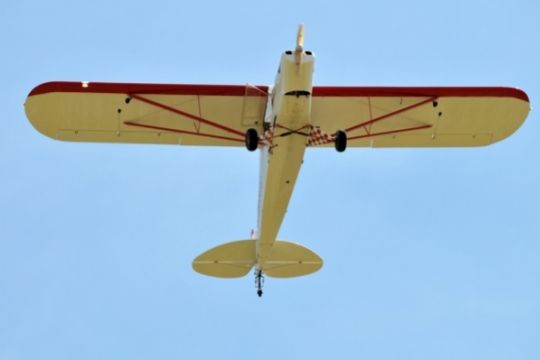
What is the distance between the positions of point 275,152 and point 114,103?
4101mm

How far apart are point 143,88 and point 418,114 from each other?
6379mm

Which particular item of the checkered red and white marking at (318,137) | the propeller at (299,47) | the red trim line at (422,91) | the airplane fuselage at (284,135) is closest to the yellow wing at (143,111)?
the airplane fuselage at (284,135)

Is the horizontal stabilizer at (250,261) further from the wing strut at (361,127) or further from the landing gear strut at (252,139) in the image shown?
the landing gear strut at (252,139)

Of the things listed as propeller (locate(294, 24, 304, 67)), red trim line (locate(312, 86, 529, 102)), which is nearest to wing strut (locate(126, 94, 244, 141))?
red trim line (locate(312, 86, 529, 102))

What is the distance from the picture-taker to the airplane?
2452 centimetres

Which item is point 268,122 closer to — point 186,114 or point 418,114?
point 186,114

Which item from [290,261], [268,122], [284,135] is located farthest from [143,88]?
[290,261]

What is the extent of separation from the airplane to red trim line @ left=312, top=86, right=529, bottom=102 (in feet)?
0.07

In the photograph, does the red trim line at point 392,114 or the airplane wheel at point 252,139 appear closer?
the airplane wheel at point 252,139

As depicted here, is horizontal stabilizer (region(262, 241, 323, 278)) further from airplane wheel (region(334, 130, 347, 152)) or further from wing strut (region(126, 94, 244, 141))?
airplane wheel (region(334, 130, 347, 152))

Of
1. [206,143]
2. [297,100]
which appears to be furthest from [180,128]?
[297,100]

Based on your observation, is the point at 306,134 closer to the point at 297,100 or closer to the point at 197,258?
the point at 297,100

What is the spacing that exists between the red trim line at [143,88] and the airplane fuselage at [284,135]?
47.9 inches

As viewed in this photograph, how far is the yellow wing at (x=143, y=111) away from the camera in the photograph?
2481cm
